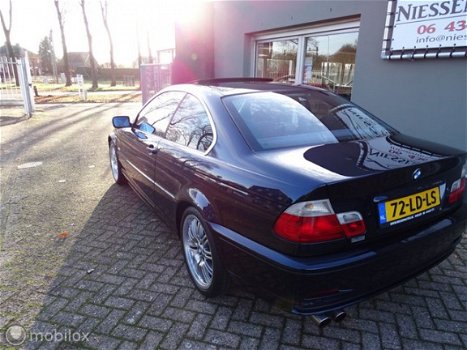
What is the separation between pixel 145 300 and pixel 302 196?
5.03ft

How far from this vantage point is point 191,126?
2.81 meters

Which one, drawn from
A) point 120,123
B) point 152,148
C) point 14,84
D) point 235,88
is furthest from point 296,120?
point 14,84

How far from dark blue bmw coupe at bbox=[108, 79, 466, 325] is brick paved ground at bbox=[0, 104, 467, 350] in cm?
31

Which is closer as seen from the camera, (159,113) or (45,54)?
(159,113)

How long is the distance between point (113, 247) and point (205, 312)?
4.35 feet

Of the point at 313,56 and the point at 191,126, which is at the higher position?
the point at 313,56

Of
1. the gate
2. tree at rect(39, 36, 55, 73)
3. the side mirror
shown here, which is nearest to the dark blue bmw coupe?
the side mirror

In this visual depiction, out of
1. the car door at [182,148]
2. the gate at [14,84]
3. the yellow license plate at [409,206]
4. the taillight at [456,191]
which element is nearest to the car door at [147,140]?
the car door at [182,148]

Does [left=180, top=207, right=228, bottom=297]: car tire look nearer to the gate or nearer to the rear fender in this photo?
the rear fender

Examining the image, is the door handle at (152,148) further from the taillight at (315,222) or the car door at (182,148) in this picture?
the taillight at (315,222)

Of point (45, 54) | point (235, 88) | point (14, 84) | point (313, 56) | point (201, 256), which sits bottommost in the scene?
point (201, 256)

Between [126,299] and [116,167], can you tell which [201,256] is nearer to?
[126,299]

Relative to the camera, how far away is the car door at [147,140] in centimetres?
326

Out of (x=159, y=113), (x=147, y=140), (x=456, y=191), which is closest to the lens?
(x=456, y=191)
